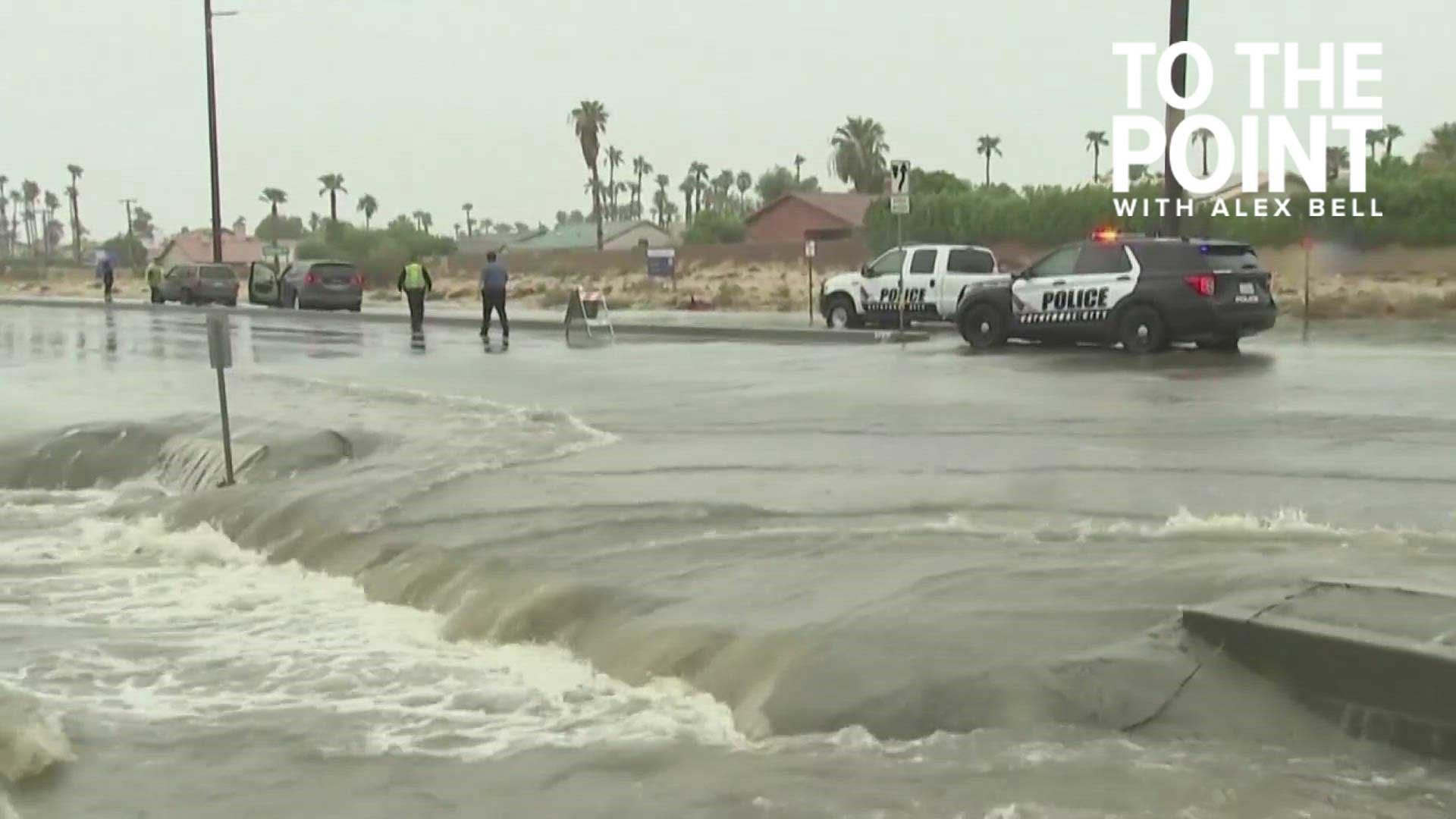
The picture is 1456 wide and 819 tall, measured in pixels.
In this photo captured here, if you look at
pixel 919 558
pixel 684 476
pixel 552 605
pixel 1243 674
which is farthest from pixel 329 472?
pixel 1243 674

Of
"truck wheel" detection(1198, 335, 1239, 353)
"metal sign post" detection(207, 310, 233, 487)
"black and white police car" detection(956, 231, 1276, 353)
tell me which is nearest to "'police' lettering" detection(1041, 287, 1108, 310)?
"black and white police car" detection(956, 231, 1276, 353)

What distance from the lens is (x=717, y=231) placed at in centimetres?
8994

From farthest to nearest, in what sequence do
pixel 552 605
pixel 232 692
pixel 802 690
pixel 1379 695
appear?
pixel 552 605 → pixel 232 692 → pixel 802 690 → pixel 1379 695

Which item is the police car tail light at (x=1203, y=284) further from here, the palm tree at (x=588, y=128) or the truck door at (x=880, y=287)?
the palm tree at (x=588, y=128)

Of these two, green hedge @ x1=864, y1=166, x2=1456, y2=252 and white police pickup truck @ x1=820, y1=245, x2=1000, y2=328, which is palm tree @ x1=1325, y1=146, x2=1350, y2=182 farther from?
white police pickup truck @ x1=820, y1=245, x2=1000, y2=328

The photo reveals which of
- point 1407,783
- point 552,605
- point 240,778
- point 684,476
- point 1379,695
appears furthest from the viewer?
point 684,476

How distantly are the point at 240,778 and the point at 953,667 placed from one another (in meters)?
2.65

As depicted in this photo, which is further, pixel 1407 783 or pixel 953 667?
pixel 953 667

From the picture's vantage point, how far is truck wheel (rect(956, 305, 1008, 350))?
21125mm

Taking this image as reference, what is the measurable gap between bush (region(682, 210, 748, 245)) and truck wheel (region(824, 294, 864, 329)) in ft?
198

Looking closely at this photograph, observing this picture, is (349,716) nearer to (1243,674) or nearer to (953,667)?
(953,667)

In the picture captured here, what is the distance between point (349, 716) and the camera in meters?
6.33

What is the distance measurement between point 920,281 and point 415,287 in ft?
31.0

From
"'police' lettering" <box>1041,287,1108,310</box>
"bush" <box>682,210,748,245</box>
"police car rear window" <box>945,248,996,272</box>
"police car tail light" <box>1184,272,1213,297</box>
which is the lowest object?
"'police' lettering" <box>1041,287,1108,310</box>
